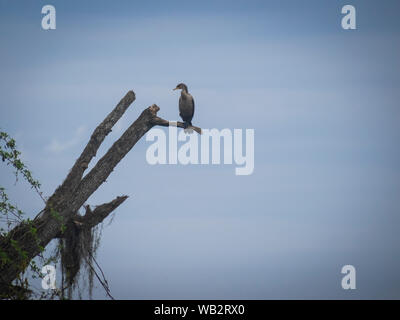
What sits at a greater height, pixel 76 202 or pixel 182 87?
pixel 182 87

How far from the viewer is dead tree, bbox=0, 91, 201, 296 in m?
7.84

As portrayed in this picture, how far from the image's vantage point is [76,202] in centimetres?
851

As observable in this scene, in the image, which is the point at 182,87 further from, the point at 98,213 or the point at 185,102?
the point at 98,213

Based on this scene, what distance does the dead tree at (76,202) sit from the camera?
25.7 ft

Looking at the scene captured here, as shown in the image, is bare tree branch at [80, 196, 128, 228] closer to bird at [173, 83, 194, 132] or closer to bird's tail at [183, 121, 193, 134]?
bird's tail at [183, 121, 193, 134]

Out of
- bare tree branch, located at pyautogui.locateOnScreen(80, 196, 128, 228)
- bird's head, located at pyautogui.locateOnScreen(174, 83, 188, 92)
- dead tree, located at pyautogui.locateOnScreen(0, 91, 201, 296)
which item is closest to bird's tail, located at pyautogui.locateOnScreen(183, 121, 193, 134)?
dead tree, located at pyautogui.locateOnScreen(0, 91, 201, 296)

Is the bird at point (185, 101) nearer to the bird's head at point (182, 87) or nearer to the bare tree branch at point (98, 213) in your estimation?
the bird's head at point (182, 87)

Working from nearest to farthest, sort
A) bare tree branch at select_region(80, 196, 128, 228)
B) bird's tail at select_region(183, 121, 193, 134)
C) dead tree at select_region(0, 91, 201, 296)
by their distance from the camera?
dead tree at select_region(0, 91, 201, 296) < bare tree branch at select_region(80, 196, 128, 228) < bird's tail at select_region(183, 121, 193, 134)

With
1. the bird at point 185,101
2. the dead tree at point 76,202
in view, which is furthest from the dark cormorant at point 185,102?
the dead tree at point 76,202

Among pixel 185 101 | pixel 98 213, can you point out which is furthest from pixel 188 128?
pixel 98 213

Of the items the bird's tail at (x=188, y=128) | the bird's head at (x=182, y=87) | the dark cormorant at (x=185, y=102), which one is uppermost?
the bird's head at (x=182, y=87)

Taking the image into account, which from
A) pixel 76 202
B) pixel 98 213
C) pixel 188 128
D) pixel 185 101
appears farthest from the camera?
pixel 185 101

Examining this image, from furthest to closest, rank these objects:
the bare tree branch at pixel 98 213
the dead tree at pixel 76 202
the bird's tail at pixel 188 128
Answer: the bird's tail at pixel 188 128
the bare tree branch at pixel 98 213
the dead tree at pixel 76 202
